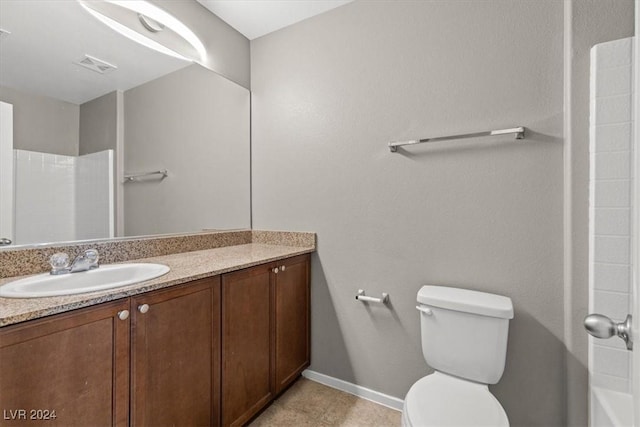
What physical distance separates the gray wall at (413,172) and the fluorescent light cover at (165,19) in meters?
0.45

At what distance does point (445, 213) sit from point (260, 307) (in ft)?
3.57

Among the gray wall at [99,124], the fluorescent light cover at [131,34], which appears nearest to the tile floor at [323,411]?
the gray wall at [99,124]

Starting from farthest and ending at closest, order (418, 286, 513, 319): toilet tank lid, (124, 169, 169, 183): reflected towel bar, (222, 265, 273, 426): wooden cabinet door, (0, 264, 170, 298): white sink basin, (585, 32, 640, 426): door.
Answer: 1. (124, 169, 169, 183): reflected towel bar
2. (222, 265, 273, 426): wooden cabinet door
3. (418, 286, 513, 319): toilet tank lid
4. (585, 32, 640, 426): door
5. (0, 264, 170, 298): white sink basin

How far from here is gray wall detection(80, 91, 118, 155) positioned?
1.39m

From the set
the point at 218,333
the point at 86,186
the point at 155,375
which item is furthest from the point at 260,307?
the point at 86,186

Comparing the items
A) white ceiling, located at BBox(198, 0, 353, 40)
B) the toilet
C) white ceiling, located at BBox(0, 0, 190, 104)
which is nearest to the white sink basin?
white ceiling, located at BBox(0, 0, 190, 104)

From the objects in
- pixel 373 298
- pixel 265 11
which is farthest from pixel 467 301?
pixel 265 11

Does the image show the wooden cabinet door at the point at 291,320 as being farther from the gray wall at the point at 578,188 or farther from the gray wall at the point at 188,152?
the gray wall at the point at 578,188

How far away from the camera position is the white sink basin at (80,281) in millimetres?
918

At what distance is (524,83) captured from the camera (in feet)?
4.45

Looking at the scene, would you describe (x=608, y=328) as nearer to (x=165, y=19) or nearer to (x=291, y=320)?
(x=291, y=320)

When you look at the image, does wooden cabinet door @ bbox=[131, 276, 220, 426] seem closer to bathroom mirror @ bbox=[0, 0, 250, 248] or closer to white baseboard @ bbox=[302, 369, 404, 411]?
bathroom mirror @ bbox=[0, 0, 250, 248]

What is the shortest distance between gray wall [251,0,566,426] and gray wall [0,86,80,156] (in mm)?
1072

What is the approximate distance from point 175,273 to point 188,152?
956 mm
